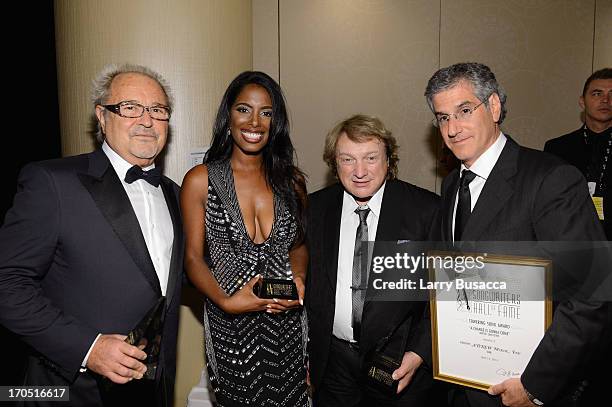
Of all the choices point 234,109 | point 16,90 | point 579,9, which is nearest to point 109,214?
point 234,109

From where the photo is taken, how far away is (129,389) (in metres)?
1.83

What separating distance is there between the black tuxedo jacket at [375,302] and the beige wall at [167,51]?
1.34 meters

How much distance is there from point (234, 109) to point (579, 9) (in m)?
3.90

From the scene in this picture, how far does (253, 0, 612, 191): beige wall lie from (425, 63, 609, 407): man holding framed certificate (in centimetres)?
252

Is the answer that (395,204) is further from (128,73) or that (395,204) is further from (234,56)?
(234,56)

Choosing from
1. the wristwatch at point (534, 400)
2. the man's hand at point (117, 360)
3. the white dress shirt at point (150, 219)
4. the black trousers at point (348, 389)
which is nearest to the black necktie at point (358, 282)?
the black trousers at point (348, 389)

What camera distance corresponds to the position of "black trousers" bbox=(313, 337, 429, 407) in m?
2.34

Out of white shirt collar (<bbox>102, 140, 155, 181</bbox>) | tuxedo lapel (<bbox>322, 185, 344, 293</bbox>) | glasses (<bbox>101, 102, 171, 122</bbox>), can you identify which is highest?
glasses (<bbox>101, 102, 171, 122</bbox>)

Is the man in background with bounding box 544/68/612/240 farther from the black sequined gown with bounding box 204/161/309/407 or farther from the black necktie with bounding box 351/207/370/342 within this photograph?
the black sequined gown with bounding box 204/161/309/407

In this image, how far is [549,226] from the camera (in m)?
1.79

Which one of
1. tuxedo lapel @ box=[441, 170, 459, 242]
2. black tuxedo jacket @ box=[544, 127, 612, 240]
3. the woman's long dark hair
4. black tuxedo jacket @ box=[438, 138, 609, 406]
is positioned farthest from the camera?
black tuxedo jacket @ box=[544, 127, 612, 240]

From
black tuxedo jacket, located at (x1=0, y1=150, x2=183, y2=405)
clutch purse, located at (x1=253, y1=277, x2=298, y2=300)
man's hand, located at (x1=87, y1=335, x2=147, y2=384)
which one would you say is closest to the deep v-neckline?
clutch purse, located at (x1=253, y1=277, x2=298, y2=300)

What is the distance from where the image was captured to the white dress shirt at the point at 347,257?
2377 millimetres

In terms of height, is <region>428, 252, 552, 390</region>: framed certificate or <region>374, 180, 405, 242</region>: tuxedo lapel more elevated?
<region>374, 180, 405, 242</region>: tuxedo lapel
